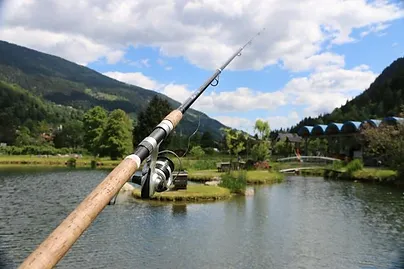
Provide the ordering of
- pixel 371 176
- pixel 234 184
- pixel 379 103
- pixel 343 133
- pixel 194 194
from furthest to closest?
pixel 379 103 → pixel 343 133 → pixel 371 176 → pixel 234 184 → pixel 194 194

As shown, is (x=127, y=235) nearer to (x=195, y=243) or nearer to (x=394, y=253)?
(x=195, y=243)

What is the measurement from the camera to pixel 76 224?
2348 millimetres

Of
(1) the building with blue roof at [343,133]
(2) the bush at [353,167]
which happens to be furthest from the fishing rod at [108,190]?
(1) the building with blue roof at [343,133]

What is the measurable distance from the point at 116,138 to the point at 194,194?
3850 cm

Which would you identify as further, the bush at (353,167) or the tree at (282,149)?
the tree at (282,149)

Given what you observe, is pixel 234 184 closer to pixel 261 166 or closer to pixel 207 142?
pixel 261 166

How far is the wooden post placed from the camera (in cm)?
215

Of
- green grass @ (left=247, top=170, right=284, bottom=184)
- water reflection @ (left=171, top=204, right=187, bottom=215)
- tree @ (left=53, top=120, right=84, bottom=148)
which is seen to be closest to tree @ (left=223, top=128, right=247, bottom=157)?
green grass @ (left=247, top=170, right=284, bottom=184)

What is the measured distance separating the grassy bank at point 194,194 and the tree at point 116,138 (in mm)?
35585

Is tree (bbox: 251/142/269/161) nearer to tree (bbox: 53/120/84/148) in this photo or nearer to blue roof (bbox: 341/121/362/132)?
blue roof (bbox: 341/121/362/132)

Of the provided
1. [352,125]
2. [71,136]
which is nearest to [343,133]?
[352,125]

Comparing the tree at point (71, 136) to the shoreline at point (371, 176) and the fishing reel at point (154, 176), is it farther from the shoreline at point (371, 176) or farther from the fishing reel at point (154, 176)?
the fishing reel at point (154, 176)

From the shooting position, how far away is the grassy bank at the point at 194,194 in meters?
20.8

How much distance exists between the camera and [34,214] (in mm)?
17266
